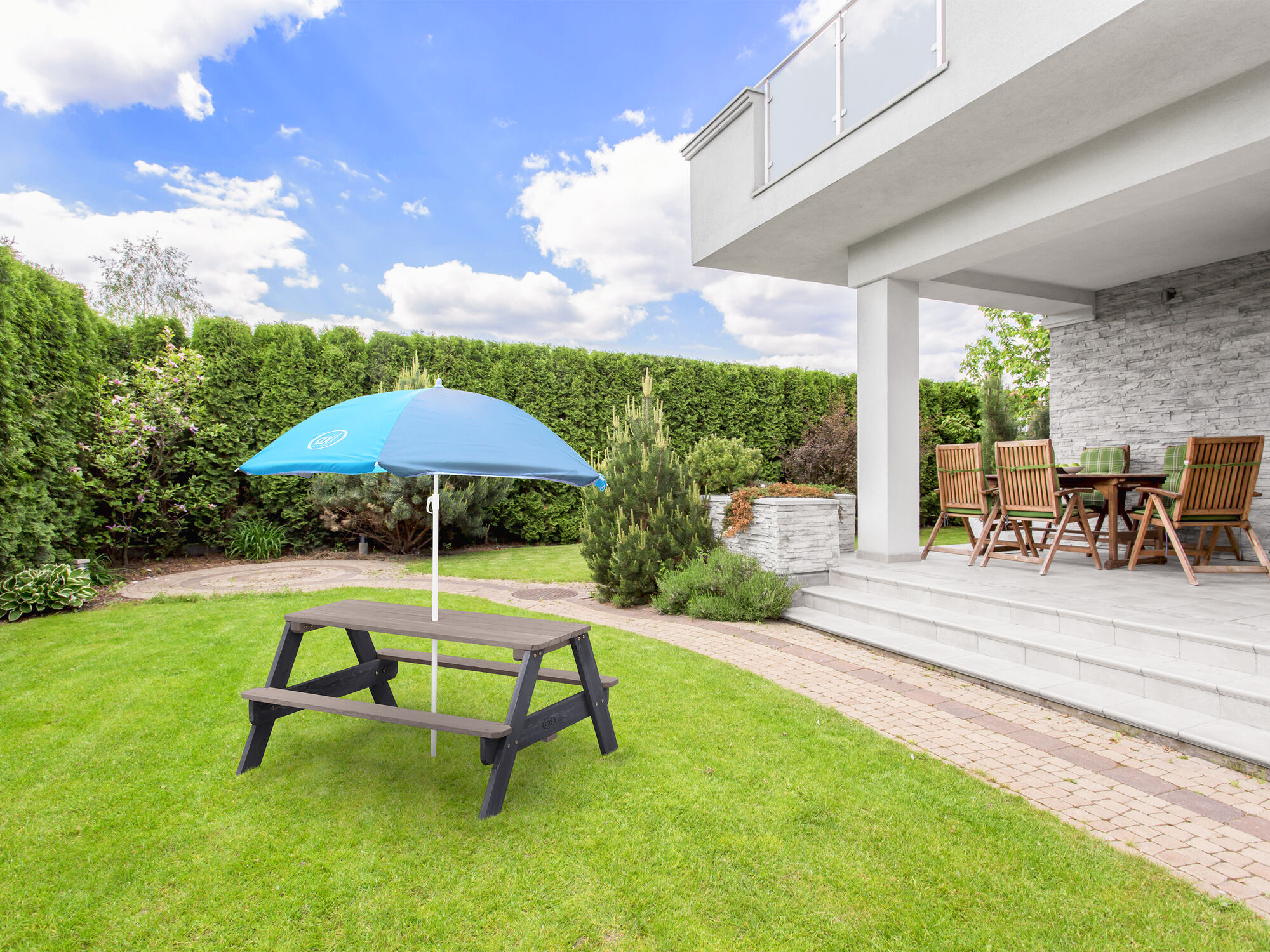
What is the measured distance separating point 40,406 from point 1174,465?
1221 cm

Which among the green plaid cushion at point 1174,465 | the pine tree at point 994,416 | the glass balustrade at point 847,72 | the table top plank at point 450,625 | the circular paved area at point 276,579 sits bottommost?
the circular paved area at point 276,579

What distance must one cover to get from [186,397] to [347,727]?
766 cm

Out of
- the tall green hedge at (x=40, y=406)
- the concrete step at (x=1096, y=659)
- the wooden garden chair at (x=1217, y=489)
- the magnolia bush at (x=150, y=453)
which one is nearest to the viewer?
the concrete step at (x=1096, y=659)

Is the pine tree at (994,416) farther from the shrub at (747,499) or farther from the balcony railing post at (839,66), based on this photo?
the balcony railing post at (839,66)

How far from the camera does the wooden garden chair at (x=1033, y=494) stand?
237 inches

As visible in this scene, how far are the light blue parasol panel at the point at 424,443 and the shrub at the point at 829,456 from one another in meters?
9.61

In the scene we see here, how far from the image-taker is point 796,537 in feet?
22.1

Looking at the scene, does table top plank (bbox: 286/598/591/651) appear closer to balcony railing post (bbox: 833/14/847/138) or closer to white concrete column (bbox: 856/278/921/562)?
white concrete column (bbox: 856/278/921/562)

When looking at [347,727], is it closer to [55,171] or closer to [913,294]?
[913,294]

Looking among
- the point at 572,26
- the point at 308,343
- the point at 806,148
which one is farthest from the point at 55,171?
the point at 806,148

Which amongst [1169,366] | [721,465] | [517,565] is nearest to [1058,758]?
[721,465]

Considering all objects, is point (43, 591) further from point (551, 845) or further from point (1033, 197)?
point (1033, 197)

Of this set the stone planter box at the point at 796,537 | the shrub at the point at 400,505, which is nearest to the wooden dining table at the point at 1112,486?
the stone planter box at the point at 796,537

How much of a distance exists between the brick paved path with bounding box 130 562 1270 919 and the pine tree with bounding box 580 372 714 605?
138cm
